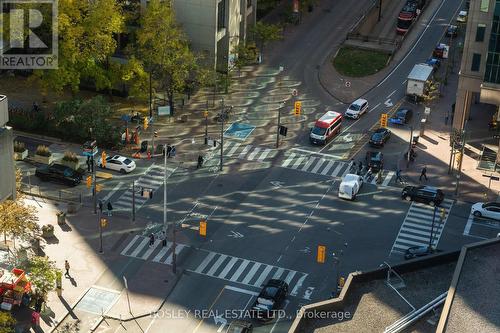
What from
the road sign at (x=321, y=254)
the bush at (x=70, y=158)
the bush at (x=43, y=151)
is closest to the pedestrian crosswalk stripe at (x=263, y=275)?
the road sign at (x=321, y=254)

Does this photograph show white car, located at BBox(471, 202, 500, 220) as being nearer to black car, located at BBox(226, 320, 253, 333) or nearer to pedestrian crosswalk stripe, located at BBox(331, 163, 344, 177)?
pedestrian crosswalk stripe, located at BBox(331, 163, 344, 177)

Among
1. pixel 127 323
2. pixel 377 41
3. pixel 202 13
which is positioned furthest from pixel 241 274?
pixel 377 41

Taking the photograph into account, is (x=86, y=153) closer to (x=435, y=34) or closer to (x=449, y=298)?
(x=449, y=298)

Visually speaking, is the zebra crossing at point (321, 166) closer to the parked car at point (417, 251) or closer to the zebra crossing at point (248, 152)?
the zebra crossing at point (248, 152)

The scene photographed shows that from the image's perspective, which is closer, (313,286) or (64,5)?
(313,286)

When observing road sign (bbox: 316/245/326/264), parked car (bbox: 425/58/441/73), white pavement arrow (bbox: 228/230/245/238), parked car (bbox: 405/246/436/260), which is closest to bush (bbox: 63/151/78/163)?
white pavement arrow (bbox: 228/230/245/238)

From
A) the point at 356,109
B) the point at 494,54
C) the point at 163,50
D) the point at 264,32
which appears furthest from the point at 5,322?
the point at 264,32
